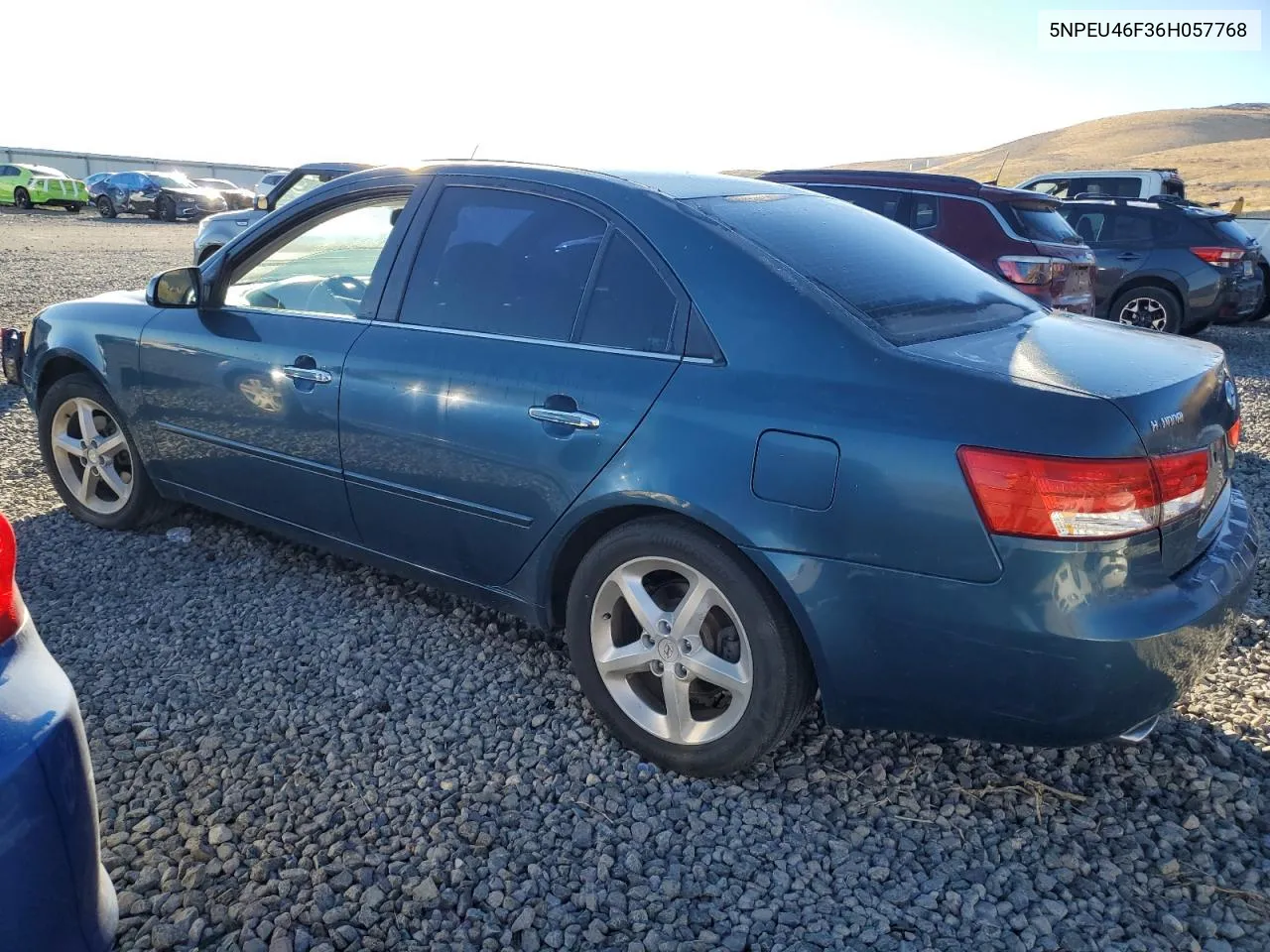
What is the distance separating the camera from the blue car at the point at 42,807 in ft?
4.94

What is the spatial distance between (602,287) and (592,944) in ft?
5.64

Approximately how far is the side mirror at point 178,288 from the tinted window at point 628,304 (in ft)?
6.11

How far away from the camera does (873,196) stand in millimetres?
8211

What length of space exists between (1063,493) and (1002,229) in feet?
19.7

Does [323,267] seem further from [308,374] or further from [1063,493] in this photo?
[1063,493]

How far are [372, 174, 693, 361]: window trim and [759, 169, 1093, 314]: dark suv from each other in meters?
5.18

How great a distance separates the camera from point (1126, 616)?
219 cm

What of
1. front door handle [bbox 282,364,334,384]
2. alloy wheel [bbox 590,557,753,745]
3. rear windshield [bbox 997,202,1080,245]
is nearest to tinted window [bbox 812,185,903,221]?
rear windshield [bbox 997,202,1080,245]

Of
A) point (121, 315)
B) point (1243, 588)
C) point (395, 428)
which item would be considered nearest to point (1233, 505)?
point (1243, 588)

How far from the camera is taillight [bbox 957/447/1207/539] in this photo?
2146mm

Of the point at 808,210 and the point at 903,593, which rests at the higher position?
the point at 808,210

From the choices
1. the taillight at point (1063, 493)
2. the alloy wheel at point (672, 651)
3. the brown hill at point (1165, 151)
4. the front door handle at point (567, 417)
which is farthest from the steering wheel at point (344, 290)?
the brown hill at point (1165, 151)

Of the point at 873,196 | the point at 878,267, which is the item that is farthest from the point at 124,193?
the point at 878,267

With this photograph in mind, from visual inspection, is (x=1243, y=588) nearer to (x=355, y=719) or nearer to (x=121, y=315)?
(x=355, y=719)
